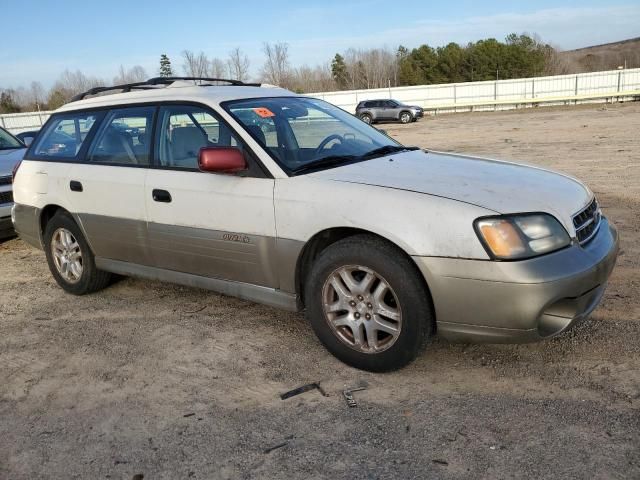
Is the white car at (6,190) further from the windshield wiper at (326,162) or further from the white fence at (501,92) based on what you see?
the white fence at (501,92)

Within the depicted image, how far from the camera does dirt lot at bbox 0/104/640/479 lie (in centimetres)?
254

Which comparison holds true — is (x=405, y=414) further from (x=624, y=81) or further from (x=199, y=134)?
(x=624, y=81)

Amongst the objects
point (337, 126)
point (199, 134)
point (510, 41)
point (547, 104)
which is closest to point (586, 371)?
point (337, 126)

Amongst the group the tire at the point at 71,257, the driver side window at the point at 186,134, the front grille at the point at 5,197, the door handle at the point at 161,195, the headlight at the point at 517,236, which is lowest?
the tire at the point at 71,257

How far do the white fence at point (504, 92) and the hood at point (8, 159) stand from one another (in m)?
34.4

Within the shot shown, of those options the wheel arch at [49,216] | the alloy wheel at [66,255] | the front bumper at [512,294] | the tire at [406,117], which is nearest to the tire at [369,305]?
the front bumper at [512,294]

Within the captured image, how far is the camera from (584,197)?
11.2 ft

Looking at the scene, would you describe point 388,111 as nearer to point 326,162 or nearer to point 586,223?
point 326,162

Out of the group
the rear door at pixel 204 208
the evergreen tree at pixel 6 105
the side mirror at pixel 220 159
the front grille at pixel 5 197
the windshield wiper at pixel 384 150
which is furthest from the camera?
the evergreen tree at pixel 6 105

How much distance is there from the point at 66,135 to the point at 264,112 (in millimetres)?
2050

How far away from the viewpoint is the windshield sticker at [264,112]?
397 cm

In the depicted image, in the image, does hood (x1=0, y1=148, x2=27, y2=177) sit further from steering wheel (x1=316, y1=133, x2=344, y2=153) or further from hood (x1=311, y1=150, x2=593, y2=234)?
hood (x1=311, y1=150, x2=593, y2=234)

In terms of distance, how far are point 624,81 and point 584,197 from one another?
144 ft

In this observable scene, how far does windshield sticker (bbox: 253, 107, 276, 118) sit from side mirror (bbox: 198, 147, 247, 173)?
21.3 inches
